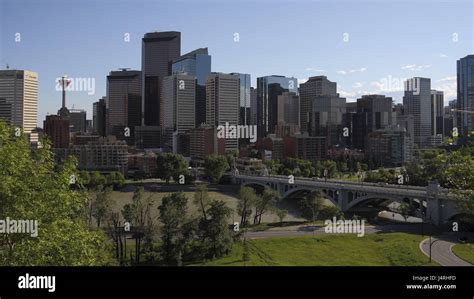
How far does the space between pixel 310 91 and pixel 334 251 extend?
33570 mm

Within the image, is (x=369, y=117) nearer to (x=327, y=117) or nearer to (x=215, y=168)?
(x=327, y=117)

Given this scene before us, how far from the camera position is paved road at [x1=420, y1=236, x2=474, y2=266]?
8.85m

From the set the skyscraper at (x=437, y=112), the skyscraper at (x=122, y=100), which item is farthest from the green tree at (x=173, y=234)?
the skyscraper at (x=122, y=100)

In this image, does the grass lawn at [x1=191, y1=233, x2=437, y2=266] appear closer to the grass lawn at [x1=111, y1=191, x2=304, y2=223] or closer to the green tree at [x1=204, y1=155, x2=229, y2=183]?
the grass lawn at [x1=111, y1=191, x2=304, y2=223]

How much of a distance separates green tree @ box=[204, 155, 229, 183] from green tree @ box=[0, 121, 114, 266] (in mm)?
23377

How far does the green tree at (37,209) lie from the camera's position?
9.45 feet

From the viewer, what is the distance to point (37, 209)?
10.5ft

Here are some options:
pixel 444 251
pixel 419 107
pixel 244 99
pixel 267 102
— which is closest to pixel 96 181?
pixel 444 251

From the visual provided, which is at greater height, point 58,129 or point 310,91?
point 310,91

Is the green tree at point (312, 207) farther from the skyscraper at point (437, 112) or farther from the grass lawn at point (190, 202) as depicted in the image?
the skyscraper at point (437, 112)

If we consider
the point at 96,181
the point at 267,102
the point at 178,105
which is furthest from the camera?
the point at 267,102

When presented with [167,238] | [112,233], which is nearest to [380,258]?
[167,238]

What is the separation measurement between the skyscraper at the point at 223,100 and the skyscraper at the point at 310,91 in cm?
722
